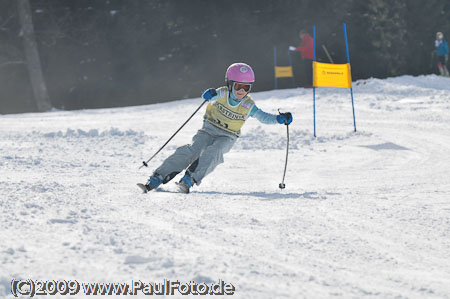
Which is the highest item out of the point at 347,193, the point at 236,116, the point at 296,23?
the point at 296,23

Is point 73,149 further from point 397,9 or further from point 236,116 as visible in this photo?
point 397,9

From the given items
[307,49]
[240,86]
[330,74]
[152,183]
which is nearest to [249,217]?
[152,183]

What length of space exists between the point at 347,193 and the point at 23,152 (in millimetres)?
4949

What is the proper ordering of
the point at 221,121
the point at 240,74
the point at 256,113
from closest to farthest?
the point at 240,74 < the point at 221,121 < the point at 256,113

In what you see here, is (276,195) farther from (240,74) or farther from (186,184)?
(240,74)

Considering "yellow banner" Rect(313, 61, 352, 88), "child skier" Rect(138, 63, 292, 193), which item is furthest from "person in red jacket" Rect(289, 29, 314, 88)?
"child skier" Rect(138, 63, 292, 193)

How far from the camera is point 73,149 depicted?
8.64m

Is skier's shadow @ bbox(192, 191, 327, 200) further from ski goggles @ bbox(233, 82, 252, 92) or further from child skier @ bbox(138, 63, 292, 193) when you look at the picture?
ski goggles @ bbox(233, 82, 252, 92)

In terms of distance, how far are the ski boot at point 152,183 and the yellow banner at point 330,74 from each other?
17.0ft

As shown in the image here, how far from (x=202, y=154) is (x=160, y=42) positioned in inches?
491

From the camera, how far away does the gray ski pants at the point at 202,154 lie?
5703mm

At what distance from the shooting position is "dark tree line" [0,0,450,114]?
1733 cm

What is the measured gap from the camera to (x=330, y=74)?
10156 millimetres

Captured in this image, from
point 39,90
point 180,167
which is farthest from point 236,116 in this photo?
point 39,90
